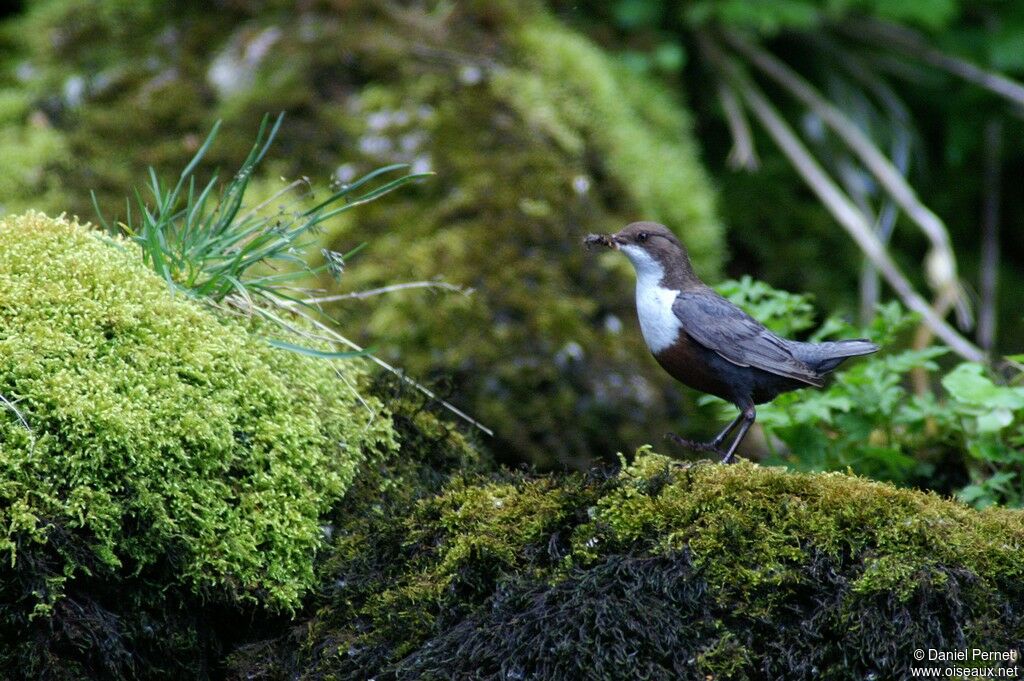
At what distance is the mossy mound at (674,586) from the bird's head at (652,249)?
1030mm

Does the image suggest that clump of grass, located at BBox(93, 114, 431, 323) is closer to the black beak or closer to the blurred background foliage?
the blurred background foliage

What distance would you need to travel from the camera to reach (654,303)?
142 inches

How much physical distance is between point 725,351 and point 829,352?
38 centimetres

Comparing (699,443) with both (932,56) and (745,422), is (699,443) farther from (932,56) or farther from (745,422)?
(932,56)

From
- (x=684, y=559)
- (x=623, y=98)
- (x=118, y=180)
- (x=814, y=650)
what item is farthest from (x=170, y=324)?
(x=623, y=98)

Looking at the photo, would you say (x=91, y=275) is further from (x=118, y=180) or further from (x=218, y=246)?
(x=118, y=180)

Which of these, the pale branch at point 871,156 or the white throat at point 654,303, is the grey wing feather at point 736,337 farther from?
the pale branch at point 871,156

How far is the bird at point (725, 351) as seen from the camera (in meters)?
3.42

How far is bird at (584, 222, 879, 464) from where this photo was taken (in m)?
3.42

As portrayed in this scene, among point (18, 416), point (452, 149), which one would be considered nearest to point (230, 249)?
point (18, 416)

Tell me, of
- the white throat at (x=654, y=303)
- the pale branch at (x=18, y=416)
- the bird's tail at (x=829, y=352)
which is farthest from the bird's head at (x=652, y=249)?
the pale branch at (x=18, y=416)

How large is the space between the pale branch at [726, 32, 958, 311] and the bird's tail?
2.82m

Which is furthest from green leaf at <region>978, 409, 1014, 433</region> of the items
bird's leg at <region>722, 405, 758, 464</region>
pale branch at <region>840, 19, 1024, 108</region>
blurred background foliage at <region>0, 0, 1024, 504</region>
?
pale branch at <region>840, 19, 1024, 108</region>

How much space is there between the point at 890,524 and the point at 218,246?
2.15 meters
